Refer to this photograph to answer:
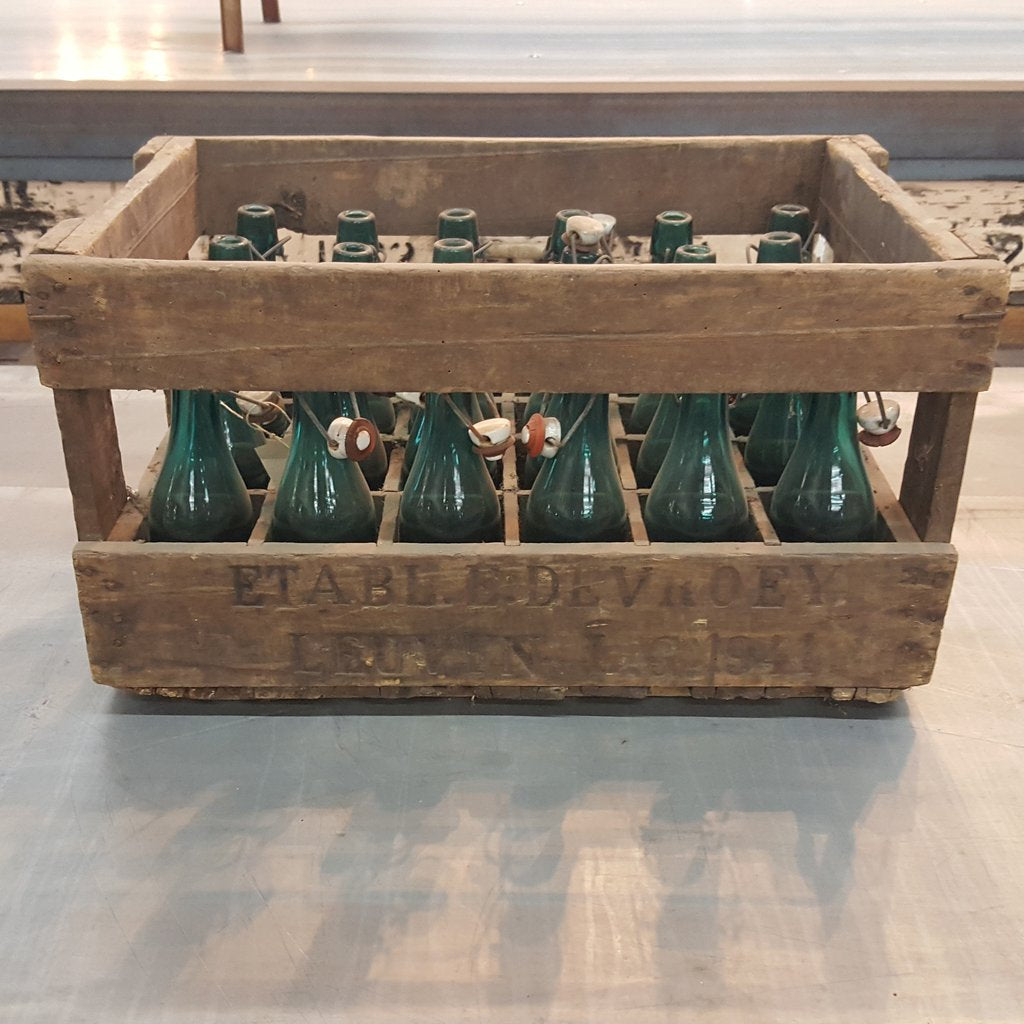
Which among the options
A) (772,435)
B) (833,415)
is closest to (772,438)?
(772,435)

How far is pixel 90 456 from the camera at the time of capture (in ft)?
2.46

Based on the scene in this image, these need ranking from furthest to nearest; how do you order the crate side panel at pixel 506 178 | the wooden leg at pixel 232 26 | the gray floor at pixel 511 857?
the wooden leg at pixel 232 26, the crate side panel at pixel 506 178, the gray floor at pixel 511 857

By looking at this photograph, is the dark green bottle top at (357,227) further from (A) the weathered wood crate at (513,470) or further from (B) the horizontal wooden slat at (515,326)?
(B) the horizontal wooden slat at (515,326)

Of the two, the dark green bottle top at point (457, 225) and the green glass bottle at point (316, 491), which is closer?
the green glass bottle at point (316, 491)

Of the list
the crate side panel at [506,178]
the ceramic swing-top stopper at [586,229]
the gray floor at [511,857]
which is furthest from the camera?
the crate side panel at [506,178]

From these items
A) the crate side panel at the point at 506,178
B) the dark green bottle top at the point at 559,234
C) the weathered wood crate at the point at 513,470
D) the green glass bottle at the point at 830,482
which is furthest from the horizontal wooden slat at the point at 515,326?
the crate side panel at the point at 506,178

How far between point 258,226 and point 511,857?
567mm

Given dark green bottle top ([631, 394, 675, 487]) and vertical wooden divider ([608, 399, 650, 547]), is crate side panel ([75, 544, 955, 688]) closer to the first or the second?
vertical wooden divider ([608, 399, 650, 547])

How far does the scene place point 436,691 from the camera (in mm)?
812

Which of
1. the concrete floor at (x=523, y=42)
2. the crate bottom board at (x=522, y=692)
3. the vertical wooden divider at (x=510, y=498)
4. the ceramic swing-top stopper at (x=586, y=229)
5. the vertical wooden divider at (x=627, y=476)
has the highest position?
the concrete floor at (x=523, y=42)

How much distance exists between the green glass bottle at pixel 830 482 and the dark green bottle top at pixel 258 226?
0.47 m

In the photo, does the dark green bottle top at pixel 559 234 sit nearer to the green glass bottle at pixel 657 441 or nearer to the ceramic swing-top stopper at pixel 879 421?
the green glass bottle at pixel 657 441

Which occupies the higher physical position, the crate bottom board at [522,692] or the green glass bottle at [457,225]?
the green glass bottle at [457,225]

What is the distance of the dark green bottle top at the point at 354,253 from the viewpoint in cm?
80
